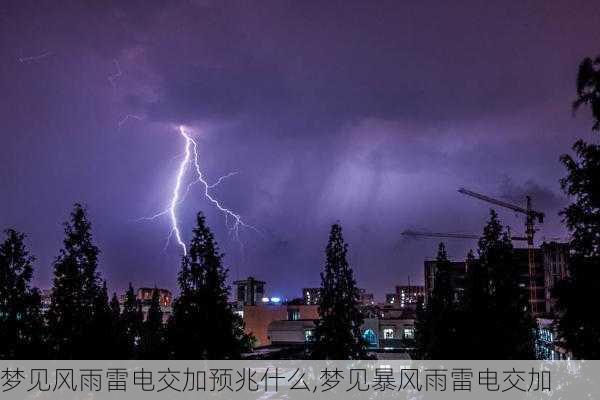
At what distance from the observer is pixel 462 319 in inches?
583

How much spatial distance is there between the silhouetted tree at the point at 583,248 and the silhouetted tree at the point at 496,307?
5.92 meters

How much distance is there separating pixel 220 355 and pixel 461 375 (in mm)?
6428

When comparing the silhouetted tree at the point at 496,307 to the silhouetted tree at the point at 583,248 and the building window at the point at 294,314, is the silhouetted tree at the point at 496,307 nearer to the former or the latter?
the silhouetted tree at the point at 583,248

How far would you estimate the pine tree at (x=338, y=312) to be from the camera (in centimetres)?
1780

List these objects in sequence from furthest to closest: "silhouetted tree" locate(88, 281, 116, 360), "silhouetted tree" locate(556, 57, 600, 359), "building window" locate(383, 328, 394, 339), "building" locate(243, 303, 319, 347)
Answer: "building window" locate(383, 328, 394, 339) < "building" locate(243, 303, 319, 347) < "silhouetted tree" locate(88, 281, 116, 360) < "silhouetted tree" locate(556, 57, 600, 359)

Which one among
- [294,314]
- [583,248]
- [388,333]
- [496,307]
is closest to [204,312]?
[496,307]

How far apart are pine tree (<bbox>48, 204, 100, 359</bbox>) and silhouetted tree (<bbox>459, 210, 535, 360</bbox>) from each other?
33.5 ft

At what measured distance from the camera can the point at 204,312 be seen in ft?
52.1

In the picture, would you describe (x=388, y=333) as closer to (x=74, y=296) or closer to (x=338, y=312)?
(x=338, y=312)

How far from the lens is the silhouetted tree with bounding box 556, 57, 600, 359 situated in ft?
24.2

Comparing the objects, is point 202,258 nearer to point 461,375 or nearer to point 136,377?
point 136,377

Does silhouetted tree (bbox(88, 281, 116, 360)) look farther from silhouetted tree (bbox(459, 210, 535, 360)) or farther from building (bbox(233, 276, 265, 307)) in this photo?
building (bbox(233, 276, 265, 307))

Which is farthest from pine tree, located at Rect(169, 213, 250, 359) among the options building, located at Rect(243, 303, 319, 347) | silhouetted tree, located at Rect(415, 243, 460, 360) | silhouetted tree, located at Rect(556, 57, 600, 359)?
building, located at Rect(243, 303, 319, 347)

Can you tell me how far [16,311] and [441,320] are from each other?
13.5 m
